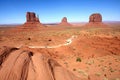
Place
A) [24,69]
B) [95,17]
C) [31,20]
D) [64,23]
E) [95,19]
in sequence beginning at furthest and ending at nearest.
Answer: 1. [64,23]
2. [95,17]
3. [95,19]
4. [31,20]
5. [24,69]

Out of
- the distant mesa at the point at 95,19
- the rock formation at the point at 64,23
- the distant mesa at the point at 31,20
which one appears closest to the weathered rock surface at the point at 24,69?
the distant mesa at the point at 31,20

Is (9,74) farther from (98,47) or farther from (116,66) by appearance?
(98,47)

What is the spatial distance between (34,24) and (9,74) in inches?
3045

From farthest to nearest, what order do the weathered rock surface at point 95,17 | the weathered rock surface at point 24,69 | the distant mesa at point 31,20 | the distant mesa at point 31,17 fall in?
the weathered rock surface at point 95,17 < the distant mesa at point 31,17 < the distant mesa at point 31,20 < the weathered rock surface at point 24,69

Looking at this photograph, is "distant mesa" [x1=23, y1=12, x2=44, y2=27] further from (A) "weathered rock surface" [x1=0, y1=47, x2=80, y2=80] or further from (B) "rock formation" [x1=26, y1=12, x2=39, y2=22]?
(A) "weathered rock surface" [x1=0, y1=47, x2=80, y2=80]

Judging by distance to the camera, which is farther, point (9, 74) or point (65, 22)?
point (65, 22)

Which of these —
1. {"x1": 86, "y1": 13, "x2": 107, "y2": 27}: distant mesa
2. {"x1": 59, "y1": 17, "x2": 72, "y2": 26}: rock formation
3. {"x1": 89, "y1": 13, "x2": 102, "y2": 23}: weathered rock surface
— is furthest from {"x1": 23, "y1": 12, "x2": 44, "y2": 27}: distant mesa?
{"x1": 59, "y1": 17, "x2": 72, "y2": 26}: rock formation

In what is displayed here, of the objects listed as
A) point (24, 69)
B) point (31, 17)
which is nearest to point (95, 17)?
point (31, 17)

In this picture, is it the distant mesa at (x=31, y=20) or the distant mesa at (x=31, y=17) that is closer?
the distant mesa at (x=31, y=20)

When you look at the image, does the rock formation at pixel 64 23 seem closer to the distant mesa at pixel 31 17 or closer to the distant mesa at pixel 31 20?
the distant mesa at pixel 31 20

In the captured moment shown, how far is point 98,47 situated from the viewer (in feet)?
72.1

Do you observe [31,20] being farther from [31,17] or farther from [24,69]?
[24,69]

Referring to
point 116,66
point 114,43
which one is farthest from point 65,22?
point 116,66

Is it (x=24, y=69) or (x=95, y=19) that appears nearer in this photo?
(x=24, y=69)
